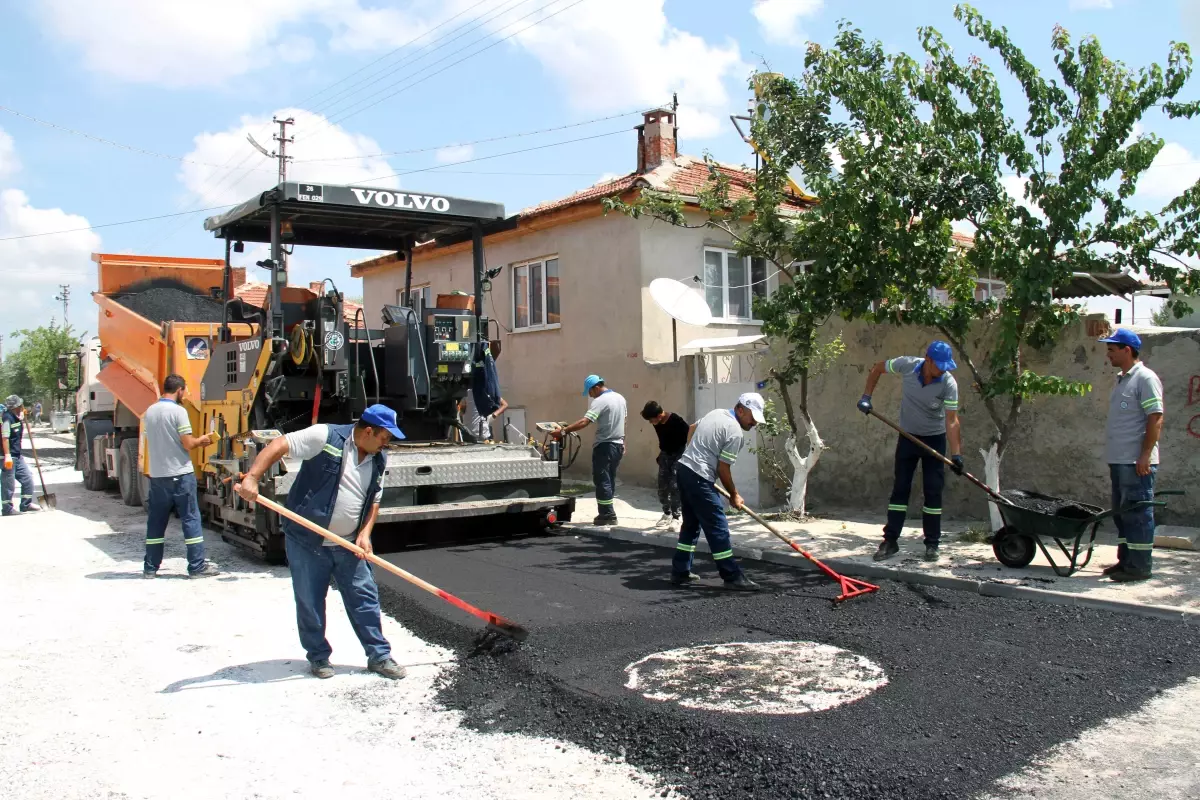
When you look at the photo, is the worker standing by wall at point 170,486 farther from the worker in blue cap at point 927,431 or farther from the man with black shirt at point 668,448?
the worker in blue cap at point 927,431

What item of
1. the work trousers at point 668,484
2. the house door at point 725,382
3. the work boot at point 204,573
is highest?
the house door at point 725,382

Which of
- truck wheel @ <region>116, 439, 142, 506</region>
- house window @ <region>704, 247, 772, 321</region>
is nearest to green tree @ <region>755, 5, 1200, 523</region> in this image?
house window @ <region>704, 247, 772, 321</region>

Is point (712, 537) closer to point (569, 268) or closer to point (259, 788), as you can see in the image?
point (259, 788)

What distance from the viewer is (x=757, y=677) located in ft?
16.2

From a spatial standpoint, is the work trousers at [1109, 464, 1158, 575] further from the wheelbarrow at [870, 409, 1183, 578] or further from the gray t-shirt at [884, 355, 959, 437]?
the gray t-shirt at [884, 355, 959, 437]

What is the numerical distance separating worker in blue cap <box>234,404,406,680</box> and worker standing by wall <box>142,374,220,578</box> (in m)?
3.27

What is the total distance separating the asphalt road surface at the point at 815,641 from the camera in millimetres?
3826

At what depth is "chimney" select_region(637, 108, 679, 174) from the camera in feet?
53.0

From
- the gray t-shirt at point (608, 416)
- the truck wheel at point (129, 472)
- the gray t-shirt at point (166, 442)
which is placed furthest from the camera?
the truck wheel at point (129, 472)

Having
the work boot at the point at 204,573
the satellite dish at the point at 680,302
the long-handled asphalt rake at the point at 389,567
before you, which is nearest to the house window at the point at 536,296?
the satellite dish at the point at 680,302

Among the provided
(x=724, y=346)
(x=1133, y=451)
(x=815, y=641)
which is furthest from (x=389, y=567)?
A: (x=724, y=346)

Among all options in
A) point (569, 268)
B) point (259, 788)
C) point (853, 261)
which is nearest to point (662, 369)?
point (569, 268)

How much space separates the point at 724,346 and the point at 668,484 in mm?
3094

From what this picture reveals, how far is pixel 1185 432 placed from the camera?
322 inches
